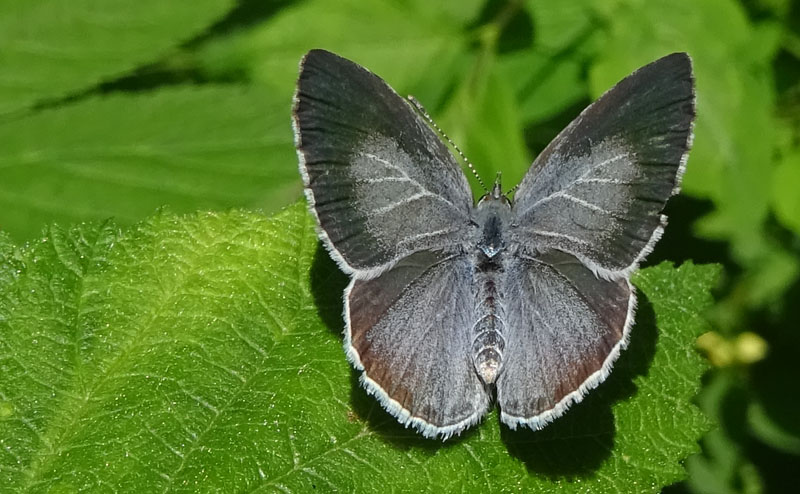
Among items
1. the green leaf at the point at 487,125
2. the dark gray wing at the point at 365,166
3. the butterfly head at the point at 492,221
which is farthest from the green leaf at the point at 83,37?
the butterfly head at the point at 492,221

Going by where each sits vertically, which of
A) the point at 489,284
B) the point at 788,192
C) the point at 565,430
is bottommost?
the point at 788,192

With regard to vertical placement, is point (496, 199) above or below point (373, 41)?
below

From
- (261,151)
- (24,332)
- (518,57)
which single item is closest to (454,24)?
(518,57)

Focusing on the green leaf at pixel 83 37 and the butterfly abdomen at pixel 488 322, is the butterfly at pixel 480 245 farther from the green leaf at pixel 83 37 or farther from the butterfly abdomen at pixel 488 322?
the green leaf at pixel 83 37

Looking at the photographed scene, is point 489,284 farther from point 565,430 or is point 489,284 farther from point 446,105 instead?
point 446,105

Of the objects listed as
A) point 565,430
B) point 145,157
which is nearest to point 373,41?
point 145,157

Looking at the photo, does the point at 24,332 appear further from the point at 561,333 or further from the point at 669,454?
the point at 669,454

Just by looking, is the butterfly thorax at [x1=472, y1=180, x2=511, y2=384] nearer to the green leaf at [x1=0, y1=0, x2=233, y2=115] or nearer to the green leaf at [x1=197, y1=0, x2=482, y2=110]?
the green leaf at [x1=197, y1=0, x2=482, y2=110]
